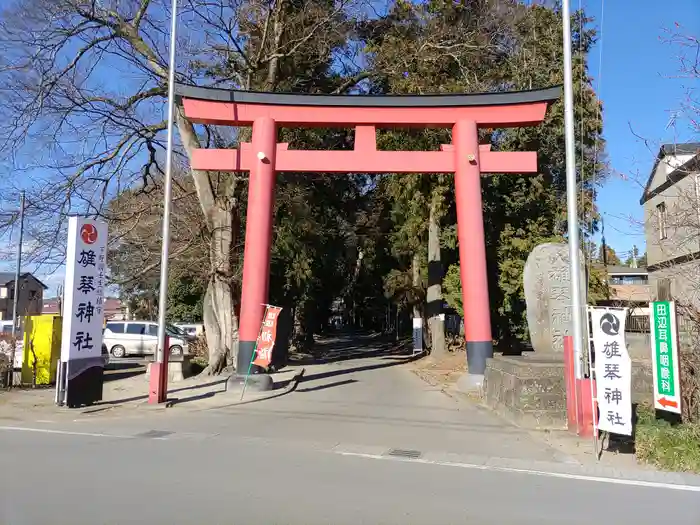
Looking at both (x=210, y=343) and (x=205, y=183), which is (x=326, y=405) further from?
(x=205, y=183)

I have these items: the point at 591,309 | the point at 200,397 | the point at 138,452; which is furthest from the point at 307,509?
the point at 200,397

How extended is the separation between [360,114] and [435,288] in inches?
465

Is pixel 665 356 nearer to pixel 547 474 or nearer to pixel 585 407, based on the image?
pixel 585 407

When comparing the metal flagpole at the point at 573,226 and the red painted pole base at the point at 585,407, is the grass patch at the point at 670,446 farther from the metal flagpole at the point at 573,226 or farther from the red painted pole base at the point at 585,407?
the metal flagpole at the point at 573,226

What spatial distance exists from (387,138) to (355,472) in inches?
739

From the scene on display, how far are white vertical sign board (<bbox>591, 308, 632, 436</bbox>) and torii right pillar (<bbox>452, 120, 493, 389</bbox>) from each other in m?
7.35

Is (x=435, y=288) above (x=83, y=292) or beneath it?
above

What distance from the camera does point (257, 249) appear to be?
53.0 ft

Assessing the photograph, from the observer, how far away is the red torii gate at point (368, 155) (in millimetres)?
16047

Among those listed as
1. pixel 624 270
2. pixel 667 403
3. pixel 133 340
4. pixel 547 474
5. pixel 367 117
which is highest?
pixel 367 117

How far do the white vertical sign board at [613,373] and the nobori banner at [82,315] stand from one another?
1013cm

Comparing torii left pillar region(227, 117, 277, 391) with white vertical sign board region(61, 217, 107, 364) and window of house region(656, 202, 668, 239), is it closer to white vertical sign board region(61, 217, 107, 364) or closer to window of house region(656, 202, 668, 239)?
white vertical sign board region(61, 217, 107, 364)

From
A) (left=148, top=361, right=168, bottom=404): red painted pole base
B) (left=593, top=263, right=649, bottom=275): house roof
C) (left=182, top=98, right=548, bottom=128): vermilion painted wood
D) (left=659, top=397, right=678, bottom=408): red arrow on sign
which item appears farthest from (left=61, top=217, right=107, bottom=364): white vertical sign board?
(left=593, top=263, right=649, bottom=275): house roof

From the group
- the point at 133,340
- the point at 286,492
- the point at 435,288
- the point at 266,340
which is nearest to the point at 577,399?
the point at 286,492
